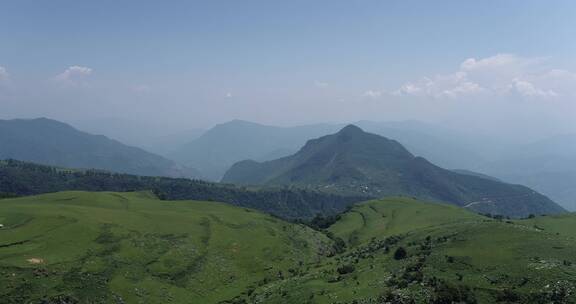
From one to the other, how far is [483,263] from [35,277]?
75202 millimetres

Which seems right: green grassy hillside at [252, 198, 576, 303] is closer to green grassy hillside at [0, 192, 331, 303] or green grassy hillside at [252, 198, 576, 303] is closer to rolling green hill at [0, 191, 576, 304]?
rolling green hill at [0, 191, 576, 304]

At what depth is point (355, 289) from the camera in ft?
236

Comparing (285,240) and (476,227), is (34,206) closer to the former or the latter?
(285,240)

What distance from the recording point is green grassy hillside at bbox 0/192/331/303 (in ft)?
279

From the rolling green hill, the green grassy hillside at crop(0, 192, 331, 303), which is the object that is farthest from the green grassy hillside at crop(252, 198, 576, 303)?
the green grassy hillside at crop(0, 192, 331, 303)

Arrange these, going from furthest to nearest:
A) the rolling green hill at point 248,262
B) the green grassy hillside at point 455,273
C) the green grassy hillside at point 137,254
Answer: the green grassy hillside at point 137,254
the rolling green hill at point 248,262
the green grassy hillside at point 455,273

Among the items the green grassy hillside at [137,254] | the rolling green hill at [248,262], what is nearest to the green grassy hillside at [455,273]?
the rolling green hill at [248,262]

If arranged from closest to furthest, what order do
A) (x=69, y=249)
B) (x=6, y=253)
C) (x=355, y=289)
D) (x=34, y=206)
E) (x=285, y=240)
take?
(x=355, y=289), (x=6, y=253), (x=69, y=249), (x=34, y=206), (x=285, y=240)

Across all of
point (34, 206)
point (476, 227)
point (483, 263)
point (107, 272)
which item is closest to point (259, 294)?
point (107, 272)

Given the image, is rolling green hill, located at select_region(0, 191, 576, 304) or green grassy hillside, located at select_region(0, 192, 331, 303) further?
green grassy hillside, located at select_region(0, 192, 331, 303)

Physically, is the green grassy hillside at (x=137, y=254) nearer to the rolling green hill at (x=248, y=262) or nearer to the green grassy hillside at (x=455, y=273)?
the rolling green hill at (x=248, y=262)

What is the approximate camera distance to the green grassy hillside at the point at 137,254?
3344 inches

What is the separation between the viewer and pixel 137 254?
105 m

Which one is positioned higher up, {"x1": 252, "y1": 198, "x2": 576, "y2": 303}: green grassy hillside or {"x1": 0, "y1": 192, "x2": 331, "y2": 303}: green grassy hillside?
{"x1": 252, "y1": 198, "x2": 576, "y2": 303}: green grassy hillside
